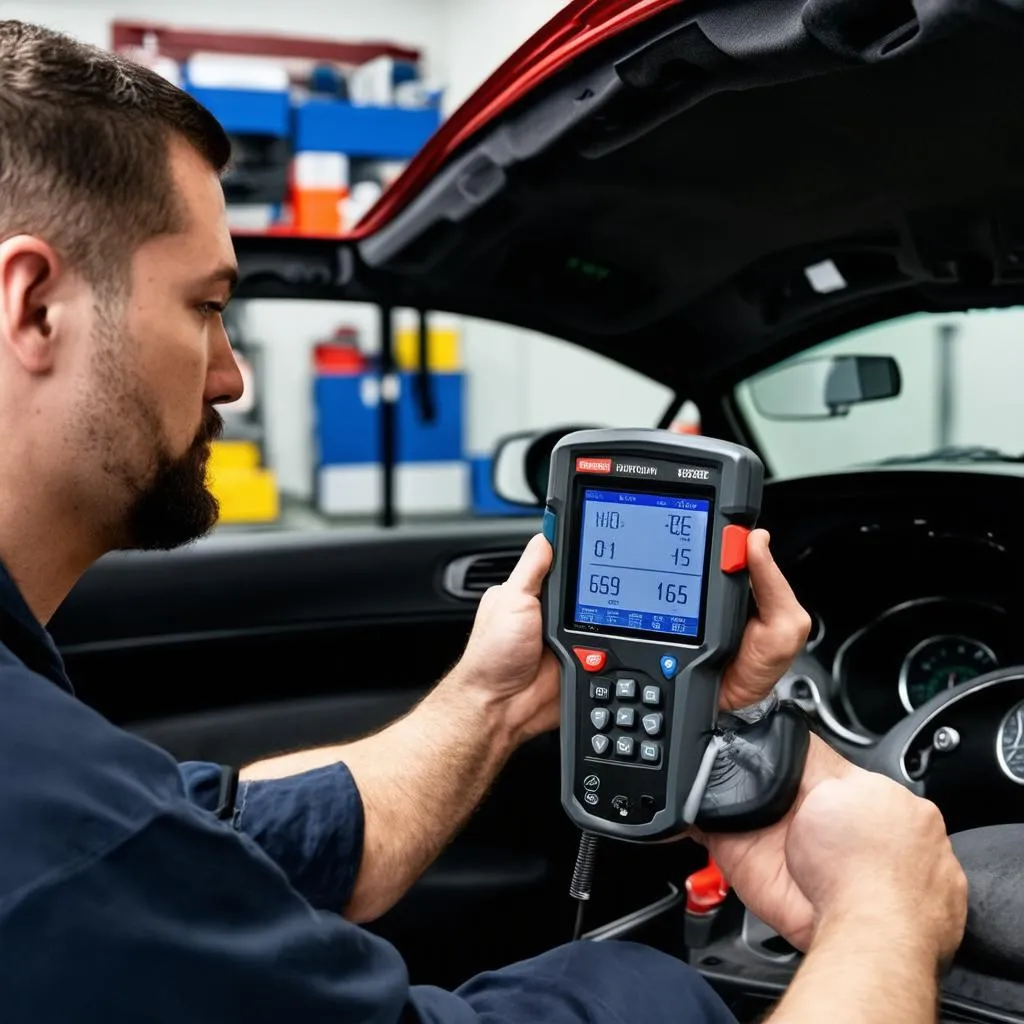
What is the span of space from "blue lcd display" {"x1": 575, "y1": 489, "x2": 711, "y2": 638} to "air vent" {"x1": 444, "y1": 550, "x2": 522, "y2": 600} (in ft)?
2.98

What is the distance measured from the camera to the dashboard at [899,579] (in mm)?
1458

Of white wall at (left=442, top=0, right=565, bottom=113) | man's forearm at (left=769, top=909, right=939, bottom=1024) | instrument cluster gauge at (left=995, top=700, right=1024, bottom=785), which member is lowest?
man's forearm at (left=769, top=909, right=939, bottom=1024)

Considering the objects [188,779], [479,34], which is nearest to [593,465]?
[188,779]

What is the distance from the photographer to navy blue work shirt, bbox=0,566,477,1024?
1.98 ft

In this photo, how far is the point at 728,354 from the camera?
1.85m

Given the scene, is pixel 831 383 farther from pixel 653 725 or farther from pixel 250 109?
pixel 250 109

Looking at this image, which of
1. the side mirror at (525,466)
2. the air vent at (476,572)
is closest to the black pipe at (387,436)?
the side mirror at (525,466)

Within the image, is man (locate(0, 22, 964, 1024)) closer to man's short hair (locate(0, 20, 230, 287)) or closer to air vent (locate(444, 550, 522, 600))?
man's short hair (locate(0, 20, 230, 287))

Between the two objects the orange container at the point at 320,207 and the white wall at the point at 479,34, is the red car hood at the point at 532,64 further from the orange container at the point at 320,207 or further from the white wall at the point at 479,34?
the orange container at the point at 320,207

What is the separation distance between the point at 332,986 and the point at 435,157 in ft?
2.91

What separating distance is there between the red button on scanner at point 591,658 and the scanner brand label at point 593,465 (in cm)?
15

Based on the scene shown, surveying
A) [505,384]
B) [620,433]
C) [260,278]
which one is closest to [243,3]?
[505,384]

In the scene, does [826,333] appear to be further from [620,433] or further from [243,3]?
[243,3]

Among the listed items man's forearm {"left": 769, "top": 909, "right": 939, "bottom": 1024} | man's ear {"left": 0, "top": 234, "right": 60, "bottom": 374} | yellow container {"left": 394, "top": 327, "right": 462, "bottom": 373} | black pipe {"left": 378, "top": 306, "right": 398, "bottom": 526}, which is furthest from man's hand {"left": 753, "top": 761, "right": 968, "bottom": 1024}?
yellow container {"left": 394, "top": 327, "right": 462, "bottom": 373}
